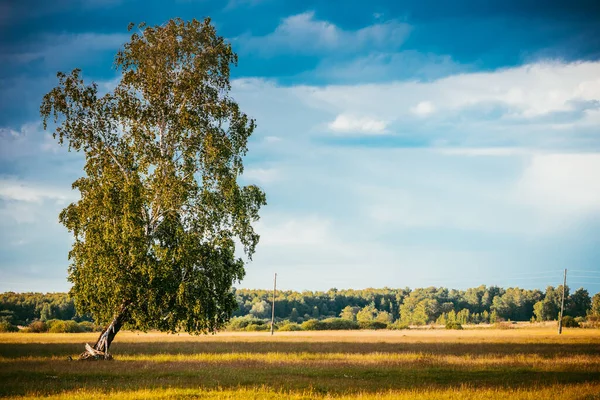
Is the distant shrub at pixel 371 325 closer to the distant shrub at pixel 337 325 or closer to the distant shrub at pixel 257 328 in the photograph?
the distant shrub at pixel 337 325

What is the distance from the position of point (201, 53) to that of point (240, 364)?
71.0ft

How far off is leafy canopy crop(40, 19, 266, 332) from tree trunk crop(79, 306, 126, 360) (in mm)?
508

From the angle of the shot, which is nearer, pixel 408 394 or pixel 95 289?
pixel 408 394

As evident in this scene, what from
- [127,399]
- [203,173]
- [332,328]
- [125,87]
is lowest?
[332,328]

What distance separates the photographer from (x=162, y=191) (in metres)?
35.8

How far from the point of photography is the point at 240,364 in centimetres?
3300

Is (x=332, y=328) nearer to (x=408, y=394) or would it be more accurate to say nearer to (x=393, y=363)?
(x=393, y=363)

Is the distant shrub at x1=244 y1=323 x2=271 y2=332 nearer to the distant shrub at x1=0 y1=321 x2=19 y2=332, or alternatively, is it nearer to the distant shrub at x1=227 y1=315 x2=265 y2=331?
the distant shrub at x1=227 y1=315 x2=265 y2=331

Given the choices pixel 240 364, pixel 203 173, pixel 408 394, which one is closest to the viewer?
pixel 408 394

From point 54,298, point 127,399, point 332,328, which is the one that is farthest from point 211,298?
point 54,298

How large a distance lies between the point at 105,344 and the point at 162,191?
35.3ft

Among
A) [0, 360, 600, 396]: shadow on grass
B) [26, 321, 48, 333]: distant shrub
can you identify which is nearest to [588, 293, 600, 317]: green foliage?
[26, 321, 48, 333]: distant shrub

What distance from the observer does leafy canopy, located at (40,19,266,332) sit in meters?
34.9

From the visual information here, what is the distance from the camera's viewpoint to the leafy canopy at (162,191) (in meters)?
34.9
